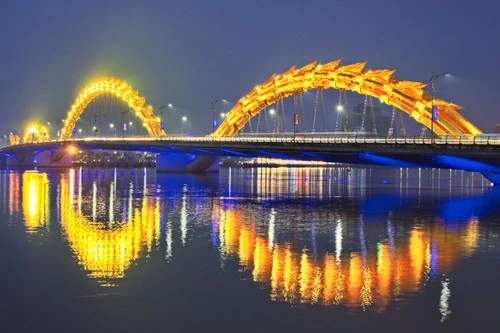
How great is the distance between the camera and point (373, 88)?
79500 mm

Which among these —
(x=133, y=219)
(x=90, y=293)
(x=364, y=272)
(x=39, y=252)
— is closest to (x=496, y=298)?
(x=364, y=272)

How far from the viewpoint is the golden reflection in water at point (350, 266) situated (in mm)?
20578

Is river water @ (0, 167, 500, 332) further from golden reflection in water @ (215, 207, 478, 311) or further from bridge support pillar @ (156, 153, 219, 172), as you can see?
bridge support pillar @ (156, 153, 219, 172)

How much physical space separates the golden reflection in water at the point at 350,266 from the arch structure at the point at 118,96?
10908 centimetres

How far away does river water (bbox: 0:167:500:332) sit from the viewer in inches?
710

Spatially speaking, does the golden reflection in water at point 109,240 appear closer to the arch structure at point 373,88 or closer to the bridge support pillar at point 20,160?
the arch structure at point 373,88

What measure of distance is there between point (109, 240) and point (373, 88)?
52730 mm

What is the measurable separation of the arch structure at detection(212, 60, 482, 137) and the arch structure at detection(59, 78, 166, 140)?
1864 inches

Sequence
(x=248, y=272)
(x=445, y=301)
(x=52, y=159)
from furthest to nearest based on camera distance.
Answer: (x=52, y=159) < (x=248, y=272) < (x=445, y=301)

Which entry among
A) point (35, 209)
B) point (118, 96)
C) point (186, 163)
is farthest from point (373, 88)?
point (118, 96)

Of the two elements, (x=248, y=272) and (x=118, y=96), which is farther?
(x=118, y=96)

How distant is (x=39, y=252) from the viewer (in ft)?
93.5

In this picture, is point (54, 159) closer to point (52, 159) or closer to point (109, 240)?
point (52, 159)

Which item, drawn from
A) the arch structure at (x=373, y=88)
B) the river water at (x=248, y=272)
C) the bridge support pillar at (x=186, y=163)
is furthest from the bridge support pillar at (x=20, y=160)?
the river water at (x=248, y=272)
